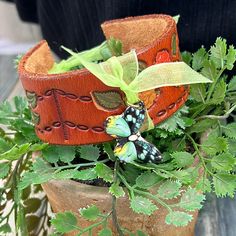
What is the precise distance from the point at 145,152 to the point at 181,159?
1.4 inches

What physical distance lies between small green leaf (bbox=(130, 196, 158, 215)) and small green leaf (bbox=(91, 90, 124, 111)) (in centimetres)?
7

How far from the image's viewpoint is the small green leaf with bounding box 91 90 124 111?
384mm

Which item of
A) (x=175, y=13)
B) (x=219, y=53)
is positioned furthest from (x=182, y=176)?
(x=175, y=13)

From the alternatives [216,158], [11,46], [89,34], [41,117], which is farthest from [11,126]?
[11,46]

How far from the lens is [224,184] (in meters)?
0.38

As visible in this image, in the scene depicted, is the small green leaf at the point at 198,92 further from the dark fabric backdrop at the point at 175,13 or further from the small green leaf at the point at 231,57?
the dark fabric backdrop at the point at 175,13

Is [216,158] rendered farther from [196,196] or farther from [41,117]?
[41,117]

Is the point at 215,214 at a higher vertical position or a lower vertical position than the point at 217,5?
lower

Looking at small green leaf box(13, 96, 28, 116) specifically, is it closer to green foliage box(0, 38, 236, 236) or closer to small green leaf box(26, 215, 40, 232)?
Result: green foliage box(0, 38, 236, 236)

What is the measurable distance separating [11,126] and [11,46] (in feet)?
2.48

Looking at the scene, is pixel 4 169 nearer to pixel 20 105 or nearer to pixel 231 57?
pixel 20 105

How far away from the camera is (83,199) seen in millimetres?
417

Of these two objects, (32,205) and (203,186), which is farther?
(32,205)

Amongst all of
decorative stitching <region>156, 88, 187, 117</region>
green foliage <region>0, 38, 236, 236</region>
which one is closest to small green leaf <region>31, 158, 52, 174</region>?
green foliage <region>0, 38, 236, 236</region>
